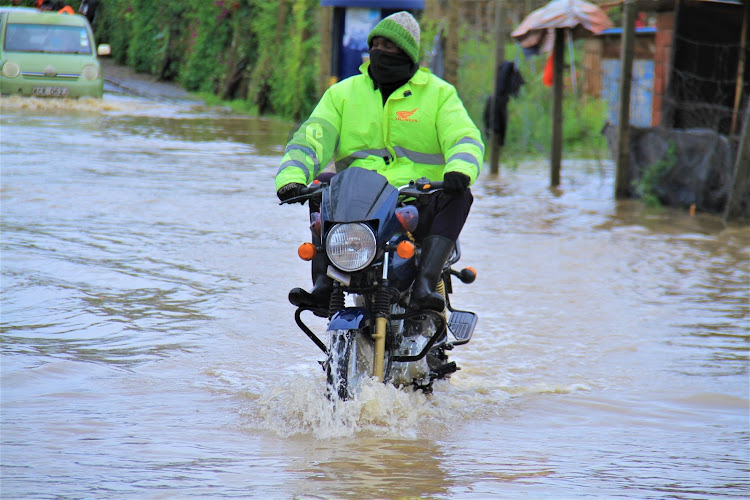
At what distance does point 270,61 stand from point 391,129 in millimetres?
20226

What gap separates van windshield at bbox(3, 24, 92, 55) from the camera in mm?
21266

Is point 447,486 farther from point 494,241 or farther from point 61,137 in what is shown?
point 61,137

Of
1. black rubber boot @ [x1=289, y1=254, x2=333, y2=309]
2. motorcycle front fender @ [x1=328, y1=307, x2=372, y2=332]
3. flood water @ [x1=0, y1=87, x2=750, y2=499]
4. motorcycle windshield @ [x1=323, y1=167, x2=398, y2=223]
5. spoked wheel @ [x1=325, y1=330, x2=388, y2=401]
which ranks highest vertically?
motorcycle windshield @ [x1=323, y1=167, x2=398, y2=223]

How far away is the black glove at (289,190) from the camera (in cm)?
464

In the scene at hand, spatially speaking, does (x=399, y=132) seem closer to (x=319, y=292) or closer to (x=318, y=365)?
(x=319, y=292)

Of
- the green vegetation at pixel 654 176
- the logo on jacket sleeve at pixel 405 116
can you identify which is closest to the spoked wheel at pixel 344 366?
the logo on jacket sleeve at pixel 405 116

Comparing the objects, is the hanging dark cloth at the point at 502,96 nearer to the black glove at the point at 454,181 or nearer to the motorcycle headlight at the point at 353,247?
the black glove at the point at 454,181

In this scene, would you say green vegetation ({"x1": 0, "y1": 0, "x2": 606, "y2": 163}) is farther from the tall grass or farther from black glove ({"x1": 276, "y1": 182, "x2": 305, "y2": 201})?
black glove ({"x1": 276, "y1": 182, "x2": 305, "y2": 201})

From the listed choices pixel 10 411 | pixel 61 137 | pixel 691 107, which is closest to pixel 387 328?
pixel 10 411

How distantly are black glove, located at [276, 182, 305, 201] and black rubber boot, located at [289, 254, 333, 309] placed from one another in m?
0.29

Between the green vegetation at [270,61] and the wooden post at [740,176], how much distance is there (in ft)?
13.8

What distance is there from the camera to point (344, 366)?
4582mm

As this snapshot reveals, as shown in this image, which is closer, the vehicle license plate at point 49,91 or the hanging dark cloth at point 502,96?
the hanging dark cloth at point 502,96

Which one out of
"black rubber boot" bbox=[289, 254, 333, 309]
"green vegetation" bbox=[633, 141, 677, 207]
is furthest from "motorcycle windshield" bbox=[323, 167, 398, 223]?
"green vegetation" bbox=[633, 141, 677, 207]
